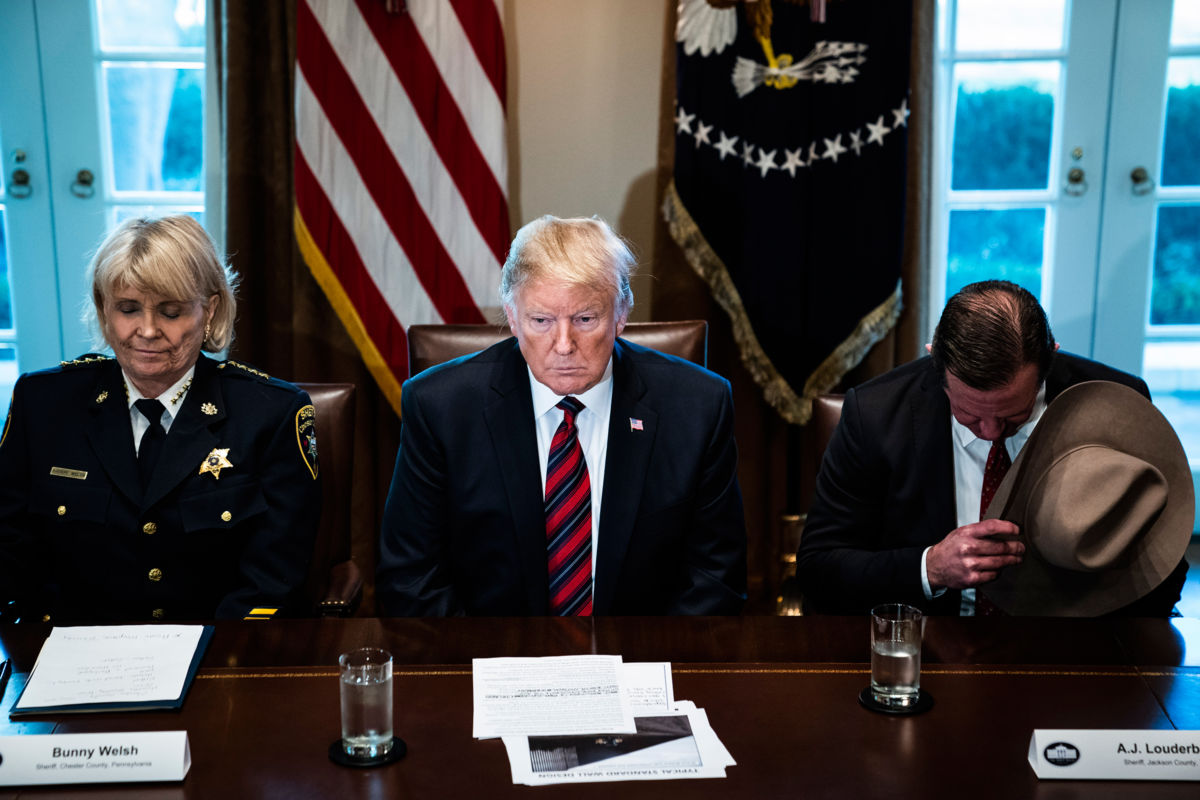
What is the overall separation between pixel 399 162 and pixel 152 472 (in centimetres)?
149

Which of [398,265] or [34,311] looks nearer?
[398,265]

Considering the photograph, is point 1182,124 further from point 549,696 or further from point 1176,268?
point 549,696

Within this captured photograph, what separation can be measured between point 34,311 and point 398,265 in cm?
129

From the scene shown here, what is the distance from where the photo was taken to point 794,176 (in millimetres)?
3215

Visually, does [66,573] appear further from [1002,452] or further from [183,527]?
[1002,452]

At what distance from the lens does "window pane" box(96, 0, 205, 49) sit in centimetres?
345

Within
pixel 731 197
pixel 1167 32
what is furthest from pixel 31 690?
pixel 1167 32

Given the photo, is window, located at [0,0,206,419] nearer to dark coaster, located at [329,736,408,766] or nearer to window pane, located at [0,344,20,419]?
window pane, located at [0,344,20,419]

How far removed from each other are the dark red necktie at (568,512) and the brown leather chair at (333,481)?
42 centimetres

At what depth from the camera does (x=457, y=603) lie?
1.99 m

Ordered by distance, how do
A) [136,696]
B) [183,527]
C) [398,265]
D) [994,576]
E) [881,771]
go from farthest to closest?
[398,265] < [183,527] < [994,576] < [136,696] < [881,771]

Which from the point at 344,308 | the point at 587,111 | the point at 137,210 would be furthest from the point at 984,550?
the point at 137,210

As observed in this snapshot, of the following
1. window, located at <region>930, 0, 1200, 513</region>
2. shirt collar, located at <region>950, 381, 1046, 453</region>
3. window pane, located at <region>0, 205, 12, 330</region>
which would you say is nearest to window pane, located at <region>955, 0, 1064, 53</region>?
window, located at <region>930, 0, 1200, 513</region>

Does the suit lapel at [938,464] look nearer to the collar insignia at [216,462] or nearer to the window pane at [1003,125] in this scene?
the collar insignia at [216,462]
